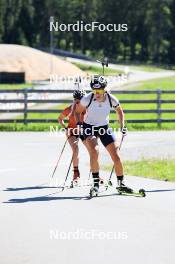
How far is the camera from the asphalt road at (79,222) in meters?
7.90

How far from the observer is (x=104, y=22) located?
12044 centimetres

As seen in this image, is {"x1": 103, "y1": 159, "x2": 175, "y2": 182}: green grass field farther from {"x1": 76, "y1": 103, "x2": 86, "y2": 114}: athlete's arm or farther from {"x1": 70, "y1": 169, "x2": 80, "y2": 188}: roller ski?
{"x1": 76, "y1": 103, "x2": 86, "y2": 114}: athlete's arm

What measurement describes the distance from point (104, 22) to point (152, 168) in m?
107

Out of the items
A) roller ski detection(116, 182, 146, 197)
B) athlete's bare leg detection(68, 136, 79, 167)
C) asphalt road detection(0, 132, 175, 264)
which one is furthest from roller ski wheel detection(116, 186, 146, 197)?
athlete's bare leg detection(68, 136, 79, 167)

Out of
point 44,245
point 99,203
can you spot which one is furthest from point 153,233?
point 99,203

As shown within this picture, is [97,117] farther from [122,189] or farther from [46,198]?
[46,198]

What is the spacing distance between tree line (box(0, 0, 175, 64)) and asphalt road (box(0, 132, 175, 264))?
103959 millimetres

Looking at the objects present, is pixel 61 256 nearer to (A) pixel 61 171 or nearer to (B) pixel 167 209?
(B) pixel 167 209

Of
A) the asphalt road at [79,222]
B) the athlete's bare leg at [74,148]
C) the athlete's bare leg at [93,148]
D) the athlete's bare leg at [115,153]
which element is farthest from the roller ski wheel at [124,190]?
the athlete's bare leg at [74,148]

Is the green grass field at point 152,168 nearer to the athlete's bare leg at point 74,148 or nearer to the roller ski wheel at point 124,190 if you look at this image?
the athlete's bare leg at point 74,148

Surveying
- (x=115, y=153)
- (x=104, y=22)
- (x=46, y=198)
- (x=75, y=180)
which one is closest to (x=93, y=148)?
(x=115, y=153)

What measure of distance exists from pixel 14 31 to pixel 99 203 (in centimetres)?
11072

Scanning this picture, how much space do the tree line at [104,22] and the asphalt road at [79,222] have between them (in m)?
104

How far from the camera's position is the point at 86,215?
10.1m
